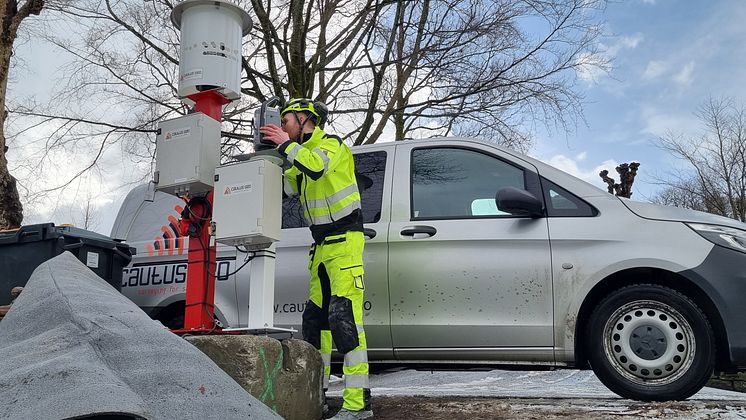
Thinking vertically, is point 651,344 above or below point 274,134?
below

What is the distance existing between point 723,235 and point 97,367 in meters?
3.87

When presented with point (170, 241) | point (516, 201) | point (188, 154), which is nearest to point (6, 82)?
point (170, 241)

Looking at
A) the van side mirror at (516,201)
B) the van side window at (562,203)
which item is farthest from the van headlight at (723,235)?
the van side mirror at (516,201)

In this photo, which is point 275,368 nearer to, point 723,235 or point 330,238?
point 330,238

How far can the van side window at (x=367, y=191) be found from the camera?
→ 4.70 m

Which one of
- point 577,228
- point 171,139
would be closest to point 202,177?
point 171,139

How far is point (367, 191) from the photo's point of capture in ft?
15.7

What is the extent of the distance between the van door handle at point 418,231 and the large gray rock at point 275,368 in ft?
3.61

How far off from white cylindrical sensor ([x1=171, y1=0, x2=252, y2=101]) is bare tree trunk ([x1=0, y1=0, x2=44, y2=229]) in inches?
250

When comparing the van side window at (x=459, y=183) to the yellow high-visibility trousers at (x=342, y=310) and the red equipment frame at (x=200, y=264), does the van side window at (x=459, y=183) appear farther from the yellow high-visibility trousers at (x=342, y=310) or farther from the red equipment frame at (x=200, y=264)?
the red equipment frame at (x=200, y=264)

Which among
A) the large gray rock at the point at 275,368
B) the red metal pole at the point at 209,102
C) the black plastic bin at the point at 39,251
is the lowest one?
the large gray rock at the point at 275,368

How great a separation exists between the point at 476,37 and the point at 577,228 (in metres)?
7.88

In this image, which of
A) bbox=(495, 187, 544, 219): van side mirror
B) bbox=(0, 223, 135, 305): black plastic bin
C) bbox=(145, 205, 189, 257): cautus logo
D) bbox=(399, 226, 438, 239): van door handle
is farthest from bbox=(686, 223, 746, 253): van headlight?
bbox=(0, 223, 135, 305): black plastic bin

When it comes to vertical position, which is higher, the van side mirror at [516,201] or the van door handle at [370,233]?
the van side mirror at [516,201]
